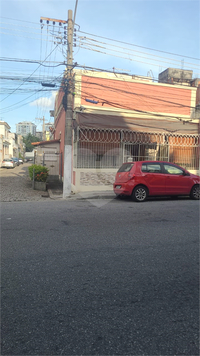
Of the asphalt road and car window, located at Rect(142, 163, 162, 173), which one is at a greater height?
car window, located at Rect(142, 163, 162, 173)

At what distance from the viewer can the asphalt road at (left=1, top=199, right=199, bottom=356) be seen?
249 centimetres

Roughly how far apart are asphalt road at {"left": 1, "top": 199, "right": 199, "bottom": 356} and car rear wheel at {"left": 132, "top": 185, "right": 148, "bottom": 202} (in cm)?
375

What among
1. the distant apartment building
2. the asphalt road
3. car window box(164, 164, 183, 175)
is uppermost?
the distant apartment building

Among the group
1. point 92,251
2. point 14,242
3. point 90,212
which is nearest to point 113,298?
point 92,251

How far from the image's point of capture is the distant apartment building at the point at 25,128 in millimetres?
111150

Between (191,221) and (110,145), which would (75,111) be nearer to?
(110,145)

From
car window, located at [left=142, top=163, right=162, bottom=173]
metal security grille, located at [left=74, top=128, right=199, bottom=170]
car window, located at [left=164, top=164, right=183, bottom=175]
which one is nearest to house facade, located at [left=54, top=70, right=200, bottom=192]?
metal security grille, located at [left=74, top=128, right=199, bottom=170]

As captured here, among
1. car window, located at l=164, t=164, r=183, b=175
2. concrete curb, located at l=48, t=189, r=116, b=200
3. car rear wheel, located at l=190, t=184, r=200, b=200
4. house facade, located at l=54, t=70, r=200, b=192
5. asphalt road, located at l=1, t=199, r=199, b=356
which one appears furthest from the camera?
house facade, located at l=54, t=70, r=200, b=192

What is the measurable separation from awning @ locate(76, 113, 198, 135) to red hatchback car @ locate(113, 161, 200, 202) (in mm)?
3261

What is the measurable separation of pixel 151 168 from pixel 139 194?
113 cm

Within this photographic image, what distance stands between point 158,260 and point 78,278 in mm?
1384

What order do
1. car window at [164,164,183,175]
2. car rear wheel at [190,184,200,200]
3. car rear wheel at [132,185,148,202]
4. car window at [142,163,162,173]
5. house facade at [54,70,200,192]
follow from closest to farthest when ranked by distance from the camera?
car rear wheel at [132,185,148,202] < car window at [142,163,162,173] < car window at [164,164,183,175] < car rear wheel at [190,184,200,200] < house facade at [54,70,200,192]

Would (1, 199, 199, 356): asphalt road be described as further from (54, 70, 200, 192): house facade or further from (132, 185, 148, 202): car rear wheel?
(54, 70, 200, 192): house facade

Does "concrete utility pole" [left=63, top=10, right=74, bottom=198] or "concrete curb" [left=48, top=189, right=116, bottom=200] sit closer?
"concrete curb" [left=48, top=189, right=116, bottom=200]
